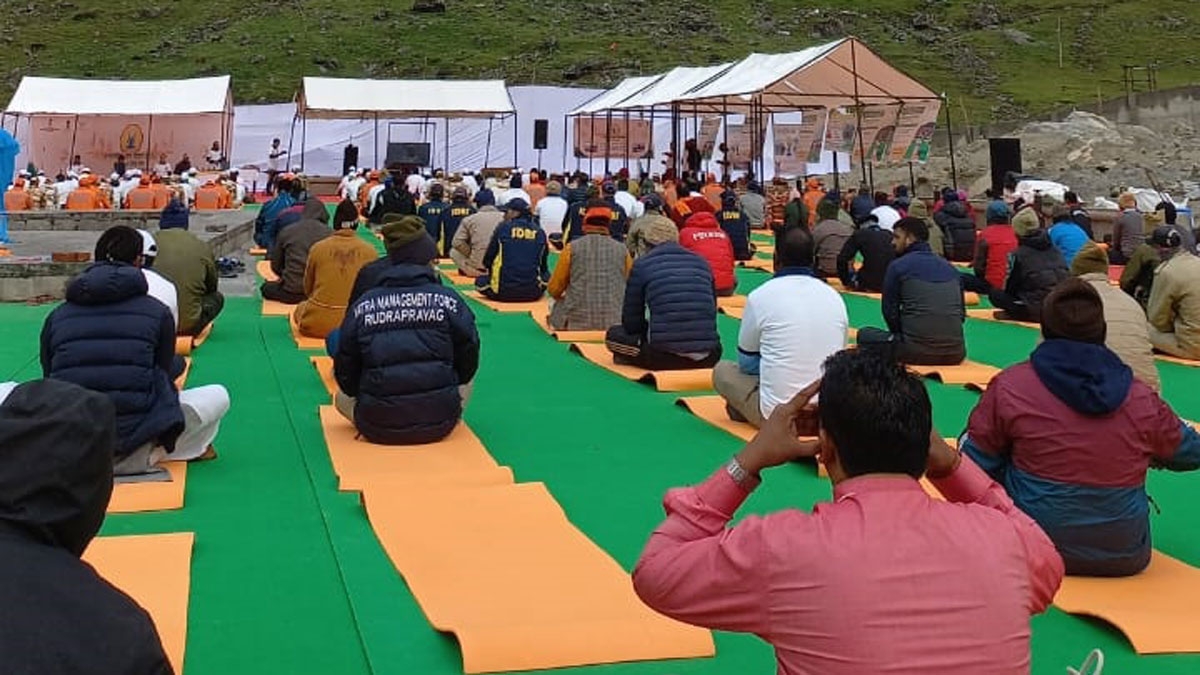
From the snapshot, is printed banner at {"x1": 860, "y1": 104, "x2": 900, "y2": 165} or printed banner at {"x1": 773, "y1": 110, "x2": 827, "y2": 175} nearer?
printed banner at {"x1": 860, "y1": 104, "x2": 900, "y2": 165}

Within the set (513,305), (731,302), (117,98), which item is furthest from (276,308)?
(117,98)

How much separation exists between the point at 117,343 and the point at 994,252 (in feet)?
29.7

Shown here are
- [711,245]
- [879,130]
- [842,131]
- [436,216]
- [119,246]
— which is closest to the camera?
[119,246]

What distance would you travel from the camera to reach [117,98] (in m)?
30.8

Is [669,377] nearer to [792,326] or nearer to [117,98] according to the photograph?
[792,326]

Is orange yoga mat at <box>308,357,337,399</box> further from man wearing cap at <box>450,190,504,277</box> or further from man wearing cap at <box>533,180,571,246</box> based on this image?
man wearing cap at <box>533,180,571,246</box>

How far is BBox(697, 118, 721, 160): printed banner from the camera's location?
1046 inches

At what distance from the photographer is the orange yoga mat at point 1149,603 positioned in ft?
A: 12.4

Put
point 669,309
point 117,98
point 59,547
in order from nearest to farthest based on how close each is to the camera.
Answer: point 59,547, point 669,309, point 117,98

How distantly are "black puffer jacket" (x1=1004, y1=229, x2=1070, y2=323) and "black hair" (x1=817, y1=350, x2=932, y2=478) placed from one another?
8.71 meters

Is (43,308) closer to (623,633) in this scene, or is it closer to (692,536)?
(623,633)

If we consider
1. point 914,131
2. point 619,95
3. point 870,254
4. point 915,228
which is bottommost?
point 870,254

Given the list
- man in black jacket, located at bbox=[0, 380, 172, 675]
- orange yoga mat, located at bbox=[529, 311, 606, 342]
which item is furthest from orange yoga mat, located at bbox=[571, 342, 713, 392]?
man in black jacket, located at bbox=[0, 380, 172, 675]

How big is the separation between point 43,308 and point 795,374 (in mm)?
7951
